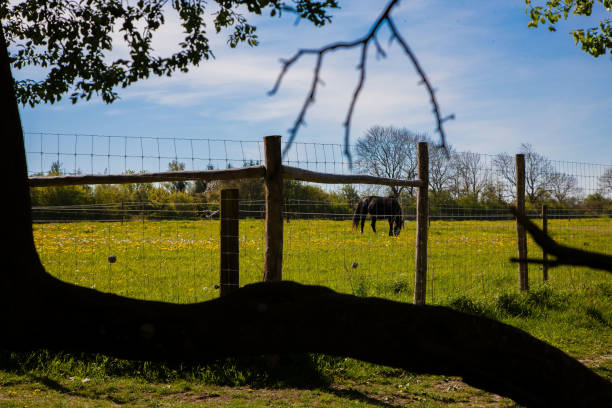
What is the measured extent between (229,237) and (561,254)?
498 cm

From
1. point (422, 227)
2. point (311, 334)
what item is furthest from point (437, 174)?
point (311, 334)

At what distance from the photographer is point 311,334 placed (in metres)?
2.02

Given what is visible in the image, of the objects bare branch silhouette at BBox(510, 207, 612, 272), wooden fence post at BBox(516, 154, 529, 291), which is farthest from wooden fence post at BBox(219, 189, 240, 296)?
wooden fence post at BBox(516, 154, 529, 291)

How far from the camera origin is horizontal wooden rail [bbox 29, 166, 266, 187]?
5.96 metres

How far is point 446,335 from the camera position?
6.59 feet

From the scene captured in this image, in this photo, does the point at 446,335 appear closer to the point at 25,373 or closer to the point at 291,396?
the point at 291,396

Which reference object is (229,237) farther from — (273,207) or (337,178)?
(337,178)

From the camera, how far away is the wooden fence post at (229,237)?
20.9ft

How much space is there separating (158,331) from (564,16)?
10.9 m

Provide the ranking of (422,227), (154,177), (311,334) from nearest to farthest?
(311,334)
(154,177)
(422,227)

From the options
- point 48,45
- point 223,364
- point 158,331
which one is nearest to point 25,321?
point 158,331

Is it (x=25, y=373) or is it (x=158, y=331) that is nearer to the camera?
(x=158, y=331)

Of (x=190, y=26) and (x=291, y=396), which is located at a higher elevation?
(x=190, y=26)

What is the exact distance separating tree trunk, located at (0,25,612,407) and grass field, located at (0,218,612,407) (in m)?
3.15
